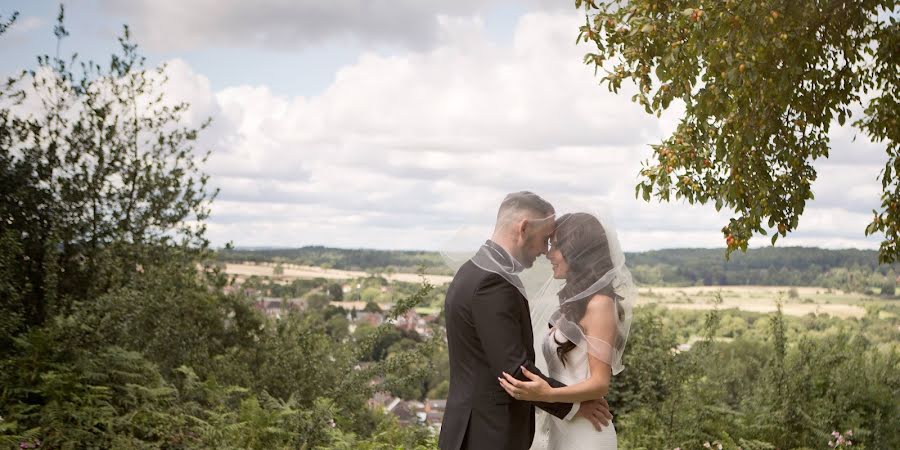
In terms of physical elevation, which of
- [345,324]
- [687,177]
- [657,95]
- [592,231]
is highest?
[657,95]

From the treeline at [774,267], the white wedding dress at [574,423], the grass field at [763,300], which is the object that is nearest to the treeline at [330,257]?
the white wedding dress at [574,423]

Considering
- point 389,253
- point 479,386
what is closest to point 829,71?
point 479,386

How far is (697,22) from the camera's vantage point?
709cm

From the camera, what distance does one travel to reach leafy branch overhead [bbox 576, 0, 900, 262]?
7488 mm

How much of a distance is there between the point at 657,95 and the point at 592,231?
4.87 m

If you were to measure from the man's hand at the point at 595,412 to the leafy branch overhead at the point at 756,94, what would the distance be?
13.8 ft

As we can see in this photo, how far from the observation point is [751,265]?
99.9 ft

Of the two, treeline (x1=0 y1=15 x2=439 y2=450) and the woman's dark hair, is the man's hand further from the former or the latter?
treeline (x1=0 y1=15 x2=439 y2=450)

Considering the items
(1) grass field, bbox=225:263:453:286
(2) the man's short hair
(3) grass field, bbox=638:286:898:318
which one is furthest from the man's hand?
(3) grass field, bbox=638:286:898:318

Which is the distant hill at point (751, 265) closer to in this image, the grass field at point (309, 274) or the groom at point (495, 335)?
the grass field at point (309, 274)

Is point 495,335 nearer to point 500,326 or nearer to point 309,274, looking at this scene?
point 500,326

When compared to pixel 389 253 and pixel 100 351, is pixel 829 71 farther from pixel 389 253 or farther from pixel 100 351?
pixel 389 253

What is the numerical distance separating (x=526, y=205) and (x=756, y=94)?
510 centimetres

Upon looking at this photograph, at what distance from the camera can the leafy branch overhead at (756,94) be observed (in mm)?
7488
